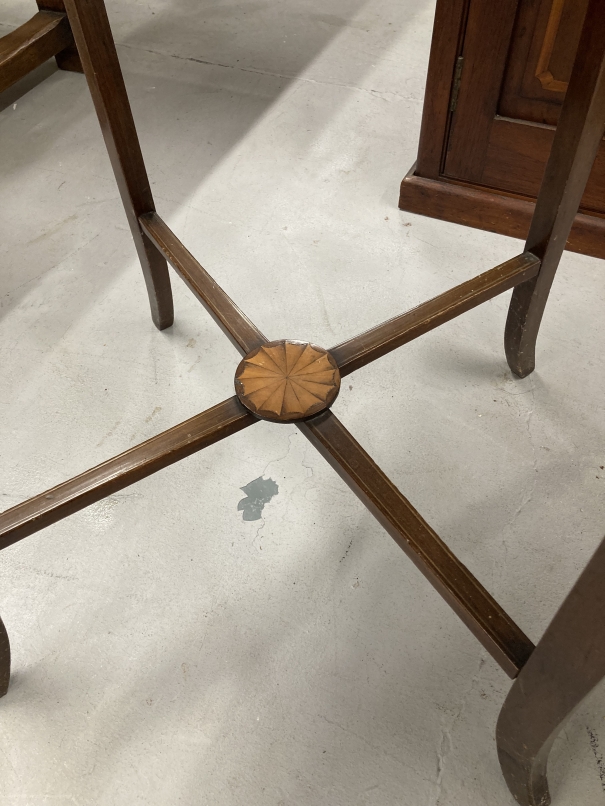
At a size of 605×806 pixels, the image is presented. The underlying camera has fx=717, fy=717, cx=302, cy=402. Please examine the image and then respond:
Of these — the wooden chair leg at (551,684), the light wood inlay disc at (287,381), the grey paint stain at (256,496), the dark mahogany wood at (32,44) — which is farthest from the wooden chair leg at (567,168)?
the dark mahogany wood at (32,44)

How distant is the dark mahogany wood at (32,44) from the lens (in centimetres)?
193

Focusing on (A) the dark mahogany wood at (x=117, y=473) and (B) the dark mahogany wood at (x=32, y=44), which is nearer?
(A) the dark mahogany wood at (x=117, y=473)

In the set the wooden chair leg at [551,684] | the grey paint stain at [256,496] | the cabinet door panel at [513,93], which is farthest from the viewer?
the cabinet door panel at [513,93]

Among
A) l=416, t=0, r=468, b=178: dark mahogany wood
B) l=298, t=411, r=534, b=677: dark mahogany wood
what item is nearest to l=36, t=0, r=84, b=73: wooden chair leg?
l=416, t=0, r=468, b=178: dark mahogany wood

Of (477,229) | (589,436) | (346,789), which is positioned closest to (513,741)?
(346,789)

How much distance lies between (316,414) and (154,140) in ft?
4.25

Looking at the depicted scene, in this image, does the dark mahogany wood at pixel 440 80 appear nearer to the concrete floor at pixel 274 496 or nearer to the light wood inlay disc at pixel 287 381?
the concrete floor at pixel 274 496

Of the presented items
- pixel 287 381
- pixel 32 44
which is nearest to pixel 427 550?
pixel 287 381

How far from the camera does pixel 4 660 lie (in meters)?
0.96

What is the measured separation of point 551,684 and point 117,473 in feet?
1.77

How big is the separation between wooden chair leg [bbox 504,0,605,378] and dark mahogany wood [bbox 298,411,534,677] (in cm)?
46

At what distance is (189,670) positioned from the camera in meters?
1.02

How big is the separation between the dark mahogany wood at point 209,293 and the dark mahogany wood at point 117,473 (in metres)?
0.14

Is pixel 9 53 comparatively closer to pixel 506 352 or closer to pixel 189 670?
pixel 506 352
